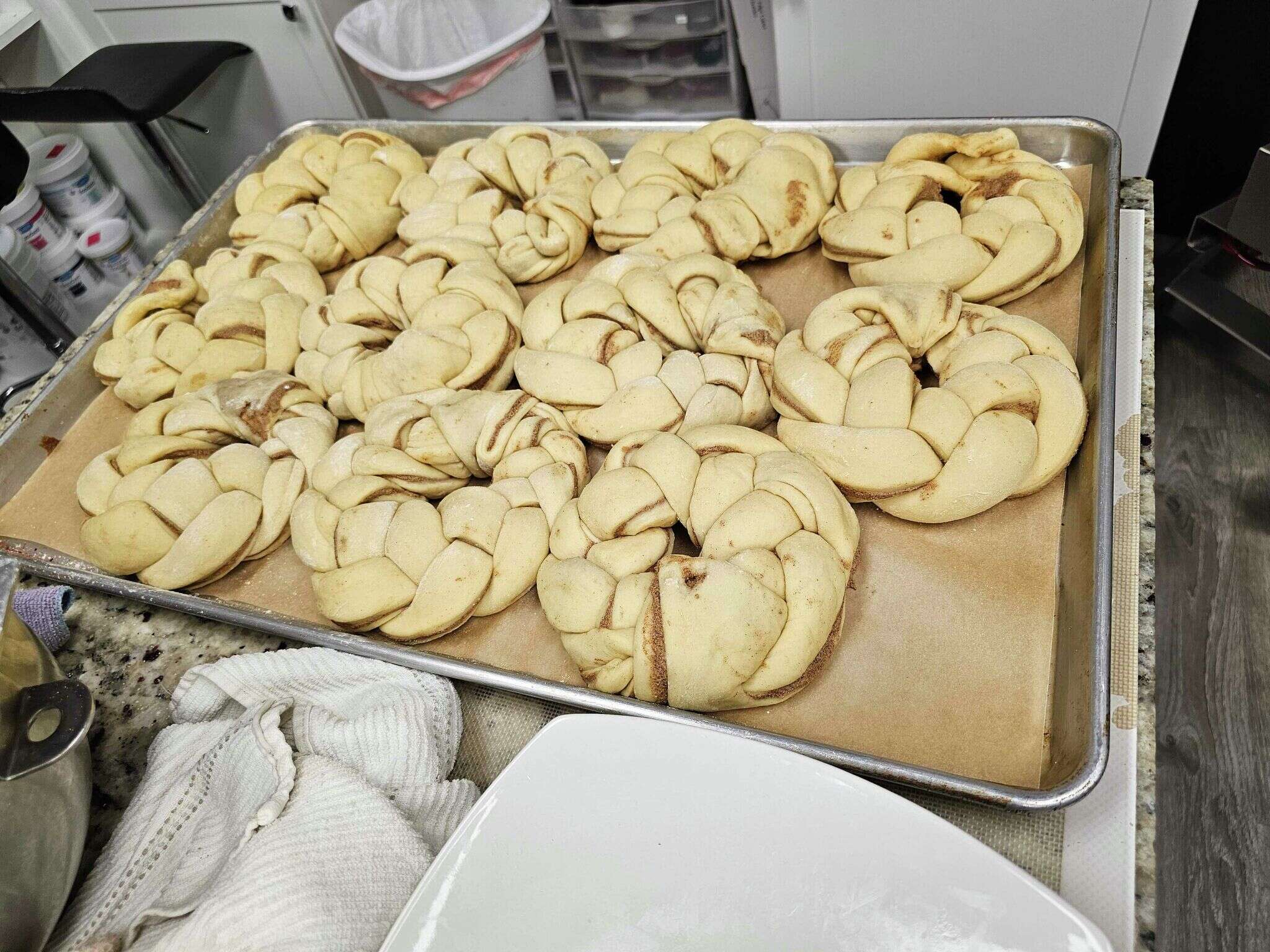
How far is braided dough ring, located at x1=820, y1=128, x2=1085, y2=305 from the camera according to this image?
1159 millimetres

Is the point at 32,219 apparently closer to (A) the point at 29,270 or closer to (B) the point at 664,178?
(A) the point at 29,270

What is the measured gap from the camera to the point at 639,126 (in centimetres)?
155

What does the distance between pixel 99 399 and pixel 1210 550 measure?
2190mm

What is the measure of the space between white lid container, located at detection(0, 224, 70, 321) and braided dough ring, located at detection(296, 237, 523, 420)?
4.18ft

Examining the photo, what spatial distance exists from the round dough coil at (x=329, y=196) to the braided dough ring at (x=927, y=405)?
89 centimetres

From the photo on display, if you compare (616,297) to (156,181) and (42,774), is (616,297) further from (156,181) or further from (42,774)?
(156,181)

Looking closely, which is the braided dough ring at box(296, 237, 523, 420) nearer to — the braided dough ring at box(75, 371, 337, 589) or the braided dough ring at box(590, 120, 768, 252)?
the braided dough ring at box(75, 371, 337, 589)

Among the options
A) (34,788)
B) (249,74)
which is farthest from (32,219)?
(34,788)

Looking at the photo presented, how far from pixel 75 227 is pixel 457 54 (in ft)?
4.10

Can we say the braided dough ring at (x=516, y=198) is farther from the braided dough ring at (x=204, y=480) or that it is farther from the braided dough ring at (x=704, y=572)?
the braided dough ring at (x=704, y=572)

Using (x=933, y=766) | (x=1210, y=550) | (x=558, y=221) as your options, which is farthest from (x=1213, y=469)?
(x=558, y=221)

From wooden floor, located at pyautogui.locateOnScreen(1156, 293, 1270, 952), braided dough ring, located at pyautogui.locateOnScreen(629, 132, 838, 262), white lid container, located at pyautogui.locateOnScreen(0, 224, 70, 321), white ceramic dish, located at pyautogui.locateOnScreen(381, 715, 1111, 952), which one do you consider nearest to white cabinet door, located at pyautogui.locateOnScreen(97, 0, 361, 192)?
white lid container, located at pyautogui.locateOnScreen(0, 224, 70, 321)

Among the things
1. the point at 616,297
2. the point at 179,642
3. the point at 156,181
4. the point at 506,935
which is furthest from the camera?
the point at 156,181

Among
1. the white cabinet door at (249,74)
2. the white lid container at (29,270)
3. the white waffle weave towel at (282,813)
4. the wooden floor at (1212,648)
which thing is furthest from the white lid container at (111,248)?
the wooden floor at (1212,648)
